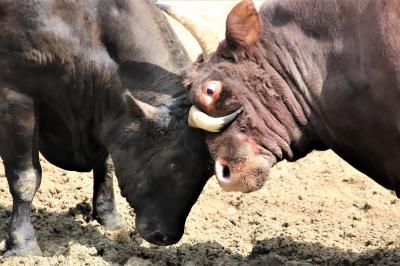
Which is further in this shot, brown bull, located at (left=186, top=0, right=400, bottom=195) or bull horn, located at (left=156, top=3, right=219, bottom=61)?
bull horn, located at (left=156, top=3, right=219, bottom=61)

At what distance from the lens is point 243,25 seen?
564cm

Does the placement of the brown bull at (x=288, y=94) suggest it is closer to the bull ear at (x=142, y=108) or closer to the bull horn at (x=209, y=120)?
the bull horn at (x=209, y=120)

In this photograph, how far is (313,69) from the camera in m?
Result: 5.62

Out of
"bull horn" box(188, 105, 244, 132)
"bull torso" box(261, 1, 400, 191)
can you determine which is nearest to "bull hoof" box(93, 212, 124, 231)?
"bull horn" box(188, 105, 244, 132)

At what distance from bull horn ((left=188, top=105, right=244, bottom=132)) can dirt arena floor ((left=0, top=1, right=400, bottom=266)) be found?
3.96 feet

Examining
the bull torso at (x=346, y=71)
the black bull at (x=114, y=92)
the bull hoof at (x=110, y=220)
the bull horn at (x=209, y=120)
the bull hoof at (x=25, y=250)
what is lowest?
the bull hoof at (x=110, y=220)

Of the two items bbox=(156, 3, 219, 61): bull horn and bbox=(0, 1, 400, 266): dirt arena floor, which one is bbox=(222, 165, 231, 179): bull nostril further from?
bbox=(0, 1, 400, 266): dirt arena floor

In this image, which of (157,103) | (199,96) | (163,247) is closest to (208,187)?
(163,247)

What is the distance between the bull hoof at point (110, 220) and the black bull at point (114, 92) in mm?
829

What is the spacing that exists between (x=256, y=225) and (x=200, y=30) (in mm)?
2045

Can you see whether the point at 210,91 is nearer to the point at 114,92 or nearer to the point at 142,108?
the point at 142,108

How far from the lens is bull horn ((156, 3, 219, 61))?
603cm

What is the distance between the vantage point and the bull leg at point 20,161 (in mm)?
6633

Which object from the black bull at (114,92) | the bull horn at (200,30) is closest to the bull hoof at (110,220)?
the black bull at (114,92)
